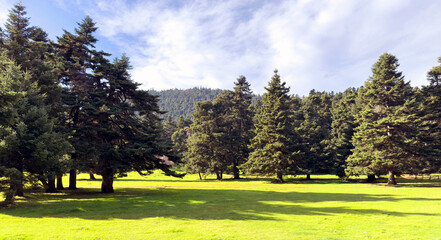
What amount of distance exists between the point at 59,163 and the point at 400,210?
2409 centimetres

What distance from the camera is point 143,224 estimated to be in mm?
12047

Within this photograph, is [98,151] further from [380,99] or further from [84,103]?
[380,99]

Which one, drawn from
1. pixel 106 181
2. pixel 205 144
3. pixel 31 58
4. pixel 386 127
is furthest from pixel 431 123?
pixel 31 58

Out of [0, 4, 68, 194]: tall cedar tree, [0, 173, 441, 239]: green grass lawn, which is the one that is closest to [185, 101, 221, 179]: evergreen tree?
[0, 4, 68, 194]: tall cedar tree

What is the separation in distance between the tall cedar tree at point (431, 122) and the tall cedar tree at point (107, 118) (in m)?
38.8

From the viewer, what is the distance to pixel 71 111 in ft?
81.1

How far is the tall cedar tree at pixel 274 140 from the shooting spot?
134ft

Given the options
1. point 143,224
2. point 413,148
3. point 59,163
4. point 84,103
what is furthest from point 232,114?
point 143,224

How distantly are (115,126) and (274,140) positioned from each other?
88.1ft

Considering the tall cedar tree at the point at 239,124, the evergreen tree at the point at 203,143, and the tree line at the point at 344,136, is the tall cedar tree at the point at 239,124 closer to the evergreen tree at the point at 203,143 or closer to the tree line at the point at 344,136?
the tree line at the point at 344,136

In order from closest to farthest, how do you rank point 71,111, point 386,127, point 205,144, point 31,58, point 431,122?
1. point 31,58
2. point 71,111
3. point 386,127
4. point 431,122
5. point 205,144

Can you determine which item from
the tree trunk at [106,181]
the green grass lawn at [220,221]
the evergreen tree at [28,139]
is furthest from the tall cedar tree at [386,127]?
the evergreen tree at [28,139]

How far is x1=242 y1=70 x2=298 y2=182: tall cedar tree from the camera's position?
40.8 m

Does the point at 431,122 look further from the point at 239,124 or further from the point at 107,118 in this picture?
the point at 107,118
